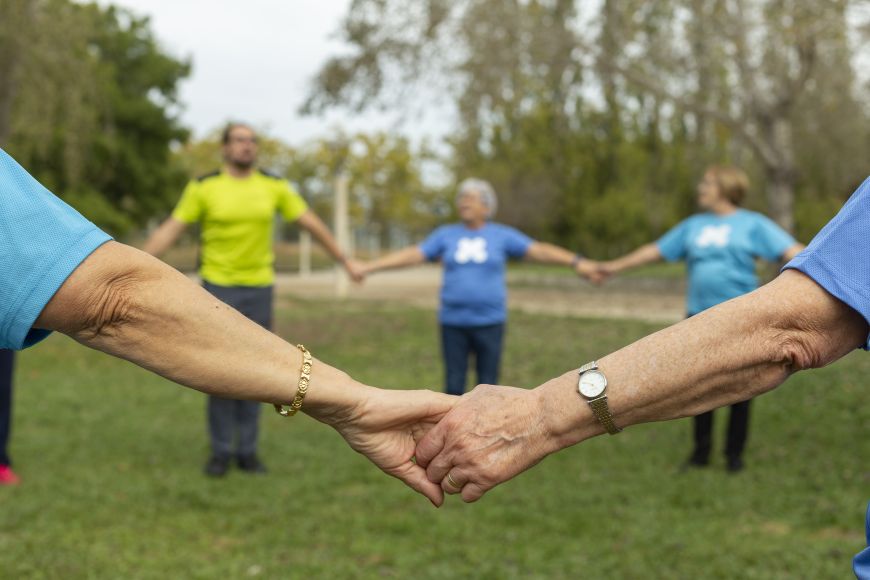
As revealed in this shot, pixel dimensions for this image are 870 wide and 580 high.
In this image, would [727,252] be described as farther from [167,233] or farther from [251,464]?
[167,233]

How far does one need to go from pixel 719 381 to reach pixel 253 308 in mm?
5219

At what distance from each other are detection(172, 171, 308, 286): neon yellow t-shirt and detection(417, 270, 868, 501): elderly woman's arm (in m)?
4.53

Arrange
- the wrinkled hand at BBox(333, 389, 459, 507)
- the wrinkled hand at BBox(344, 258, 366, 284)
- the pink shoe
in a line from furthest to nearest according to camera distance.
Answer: the wrinkled hand at BBox(344, 258, 366, 284) < the pink shoe < the wrinkled hand at BBox(333, 389, 459, 507)

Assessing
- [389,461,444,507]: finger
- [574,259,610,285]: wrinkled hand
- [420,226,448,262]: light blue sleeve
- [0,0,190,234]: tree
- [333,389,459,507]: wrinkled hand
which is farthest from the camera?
[0,0,190,234]: tree

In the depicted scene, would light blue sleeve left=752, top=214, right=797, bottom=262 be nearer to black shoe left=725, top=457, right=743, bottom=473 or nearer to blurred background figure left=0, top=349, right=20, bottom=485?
black shoe left=725, top=457, right=743, bottom=473

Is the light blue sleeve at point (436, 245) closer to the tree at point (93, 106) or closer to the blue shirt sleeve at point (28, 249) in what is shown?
the blue shirt sleeve at point (28, 249)

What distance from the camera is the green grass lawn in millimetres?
4898

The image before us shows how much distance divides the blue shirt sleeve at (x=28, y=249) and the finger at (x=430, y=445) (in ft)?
4.02

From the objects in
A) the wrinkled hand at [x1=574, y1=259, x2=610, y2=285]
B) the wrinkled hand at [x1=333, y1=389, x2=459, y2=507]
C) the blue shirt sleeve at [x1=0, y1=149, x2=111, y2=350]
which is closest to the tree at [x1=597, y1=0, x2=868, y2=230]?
the wrinkled hand at [x1=574, y1=259, x2=610, y2=285]

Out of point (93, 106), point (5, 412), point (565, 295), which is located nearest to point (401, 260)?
point (5, 412)

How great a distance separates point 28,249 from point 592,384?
1303 mm

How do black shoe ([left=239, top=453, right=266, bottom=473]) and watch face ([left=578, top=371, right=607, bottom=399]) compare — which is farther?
black shoe ([left=239, top=453, right=266, bottom=473])

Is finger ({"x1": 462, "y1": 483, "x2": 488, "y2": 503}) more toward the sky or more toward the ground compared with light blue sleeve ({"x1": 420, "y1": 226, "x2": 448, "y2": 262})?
more toward the sky

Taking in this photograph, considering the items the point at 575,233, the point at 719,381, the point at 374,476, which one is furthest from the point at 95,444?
the point at 575,233
